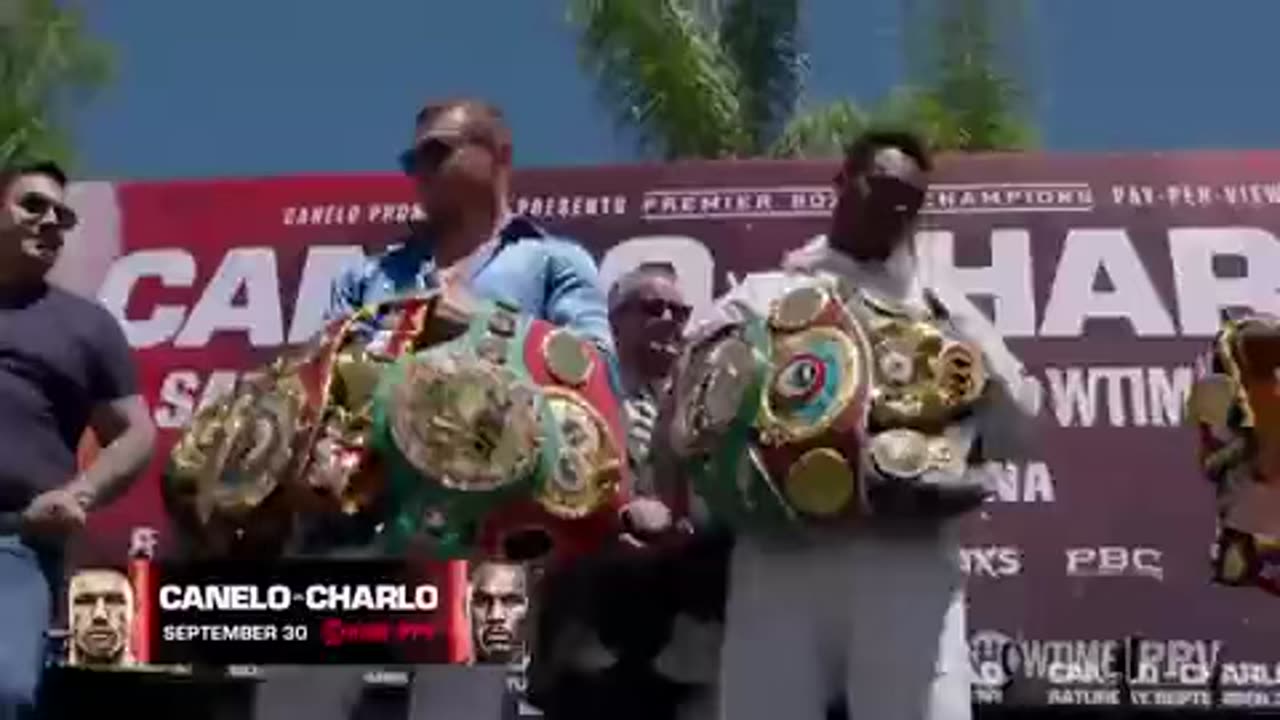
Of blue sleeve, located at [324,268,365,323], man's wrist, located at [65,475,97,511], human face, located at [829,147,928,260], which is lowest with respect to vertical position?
man's wrist, located at [65,475,97,511]

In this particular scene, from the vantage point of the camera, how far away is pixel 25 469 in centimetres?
330

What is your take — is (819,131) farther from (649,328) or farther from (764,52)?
(649,328)

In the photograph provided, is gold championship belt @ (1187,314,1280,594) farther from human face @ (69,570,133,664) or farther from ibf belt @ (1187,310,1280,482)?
human face @ (69,570,133,664)

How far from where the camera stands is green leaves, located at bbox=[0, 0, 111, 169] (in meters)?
9.39

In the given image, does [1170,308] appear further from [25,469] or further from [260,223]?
[25,469]

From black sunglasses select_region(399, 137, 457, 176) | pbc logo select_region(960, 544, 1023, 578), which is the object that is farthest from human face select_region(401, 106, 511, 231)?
pbc logo select_region(960, 544, 1023, 578)

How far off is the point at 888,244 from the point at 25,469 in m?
1.30

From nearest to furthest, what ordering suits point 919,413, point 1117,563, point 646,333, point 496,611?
point 496,611
point 919,413
point 646,333
point 1117,563

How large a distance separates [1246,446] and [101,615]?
1.69 meters

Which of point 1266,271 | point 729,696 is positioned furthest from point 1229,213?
point 729,696

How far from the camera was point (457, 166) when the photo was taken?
3.24 m

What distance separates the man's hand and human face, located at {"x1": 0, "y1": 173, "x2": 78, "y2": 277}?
394mm

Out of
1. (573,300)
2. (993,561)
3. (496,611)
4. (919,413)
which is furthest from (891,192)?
(993,561)

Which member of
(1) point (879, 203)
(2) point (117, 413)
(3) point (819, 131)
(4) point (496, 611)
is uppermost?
(3) point (819, 131)
